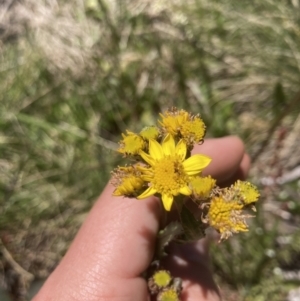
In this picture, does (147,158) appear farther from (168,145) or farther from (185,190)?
(185,190)

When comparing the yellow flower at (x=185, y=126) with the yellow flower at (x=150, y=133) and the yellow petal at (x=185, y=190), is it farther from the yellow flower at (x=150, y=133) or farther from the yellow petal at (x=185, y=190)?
the yellow petal at (x=185, y=190)

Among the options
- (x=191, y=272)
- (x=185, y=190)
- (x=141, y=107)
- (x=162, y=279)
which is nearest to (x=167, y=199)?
(x=185, y=190)

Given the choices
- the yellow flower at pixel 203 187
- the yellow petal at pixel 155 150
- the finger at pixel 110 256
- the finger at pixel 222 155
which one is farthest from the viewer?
the finger at pixel 222 155

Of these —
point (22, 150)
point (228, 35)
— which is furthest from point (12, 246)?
point (228, 35)

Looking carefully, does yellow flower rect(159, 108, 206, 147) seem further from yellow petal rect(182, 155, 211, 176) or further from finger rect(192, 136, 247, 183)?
finger rect(192, 136, 247, 183)

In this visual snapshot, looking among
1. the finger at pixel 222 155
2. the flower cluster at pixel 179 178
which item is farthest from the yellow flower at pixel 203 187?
the finger at pixel 222 155

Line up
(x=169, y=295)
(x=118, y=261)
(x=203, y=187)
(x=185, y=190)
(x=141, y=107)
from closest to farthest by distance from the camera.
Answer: (x=203, y=187) → (x=185, y=190) → (x=169, y=295) → (x=118, y=261) → (x=141, y=107)

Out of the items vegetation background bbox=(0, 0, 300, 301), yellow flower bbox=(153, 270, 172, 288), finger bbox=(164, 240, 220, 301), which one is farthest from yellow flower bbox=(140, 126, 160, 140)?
vegetation background bbox=(0, 0, 300, 301)
